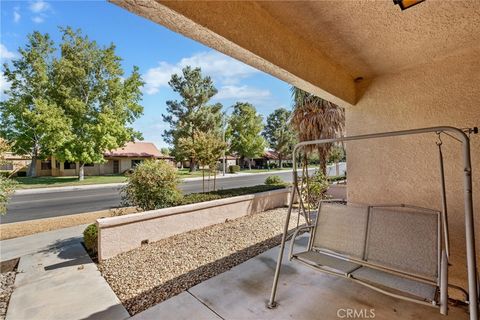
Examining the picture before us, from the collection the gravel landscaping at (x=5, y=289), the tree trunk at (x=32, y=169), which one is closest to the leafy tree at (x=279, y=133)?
the tree trunk at (x=32, y=169)

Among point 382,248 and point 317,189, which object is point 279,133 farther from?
point 382,248

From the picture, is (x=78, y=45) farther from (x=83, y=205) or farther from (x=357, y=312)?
(x=357, y=312)

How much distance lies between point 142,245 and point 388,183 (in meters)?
4.49

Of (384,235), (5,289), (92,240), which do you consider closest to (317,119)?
(384,235)

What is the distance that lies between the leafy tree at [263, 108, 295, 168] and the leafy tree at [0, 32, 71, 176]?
3165 centimetres

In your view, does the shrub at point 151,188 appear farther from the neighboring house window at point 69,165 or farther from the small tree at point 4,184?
the neighboring house window at point 69,165

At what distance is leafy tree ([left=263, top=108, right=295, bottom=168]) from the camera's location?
42125mm

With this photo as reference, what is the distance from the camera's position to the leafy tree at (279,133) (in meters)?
42.1

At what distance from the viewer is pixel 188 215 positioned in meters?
5.76

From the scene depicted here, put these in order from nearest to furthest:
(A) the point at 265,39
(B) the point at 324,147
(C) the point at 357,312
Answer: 1. (A) the point at 265,39
2. (C) the point at 357,312
3. (B) the point at 324,147

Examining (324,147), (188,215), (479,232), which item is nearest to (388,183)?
(479,232)

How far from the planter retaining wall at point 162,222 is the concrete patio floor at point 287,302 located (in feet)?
7.43

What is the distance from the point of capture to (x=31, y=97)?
1925 cm

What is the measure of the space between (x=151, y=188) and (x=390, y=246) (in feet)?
16.2
